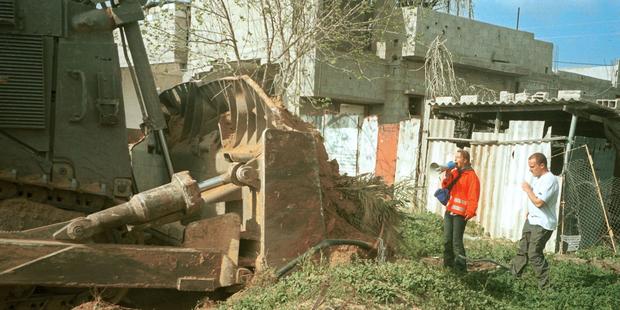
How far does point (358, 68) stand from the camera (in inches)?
691

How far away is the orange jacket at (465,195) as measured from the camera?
837cm

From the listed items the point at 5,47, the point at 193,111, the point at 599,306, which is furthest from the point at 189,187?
the point at 599,306

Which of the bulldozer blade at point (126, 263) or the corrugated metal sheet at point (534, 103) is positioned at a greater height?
the corrugated metal sheet at point (534, 103)

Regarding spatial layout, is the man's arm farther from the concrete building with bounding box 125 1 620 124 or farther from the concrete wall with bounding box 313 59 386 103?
the concrete wall with bounding box 313 59 386 103

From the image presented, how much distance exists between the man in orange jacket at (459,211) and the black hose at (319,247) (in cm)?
322

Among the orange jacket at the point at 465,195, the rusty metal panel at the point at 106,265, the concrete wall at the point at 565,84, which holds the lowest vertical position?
the rusty metal panel at the point at 106,265

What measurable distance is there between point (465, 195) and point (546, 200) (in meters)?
1.00

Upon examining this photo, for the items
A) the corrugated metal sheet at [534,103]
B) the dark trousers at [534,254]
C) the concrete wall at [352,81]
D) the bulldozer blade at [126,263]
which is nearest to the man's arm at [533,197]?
the dark trousers at [534,254]

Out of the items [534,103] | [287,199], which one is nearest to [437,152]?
[534,103]

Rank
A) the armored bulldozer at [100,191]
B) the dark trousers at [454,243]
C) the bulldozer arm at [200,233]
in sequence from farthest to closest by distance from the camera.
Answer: the dark trousers at [454,243] → the armored bulldozer at [100,191] → the bulldozer arm at [200,233]

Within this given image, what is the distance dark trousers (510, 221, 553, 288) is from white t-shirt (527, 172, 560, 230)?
89 millimetres

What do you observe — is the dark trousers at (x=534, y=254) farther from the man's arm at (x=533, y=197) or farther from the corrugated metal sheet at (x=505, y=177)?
the corrugated metal sheet at (x=505, y=177)

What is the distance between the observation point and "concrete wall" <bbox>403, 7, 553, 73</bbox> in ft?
59.2

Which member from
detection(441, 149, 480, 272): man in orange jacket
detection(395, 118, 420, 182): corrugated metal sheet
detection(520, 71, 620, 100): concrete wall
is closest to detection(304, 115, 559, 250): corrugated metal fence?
detection(395, 118, 420, 182): corrugated metal sheet
